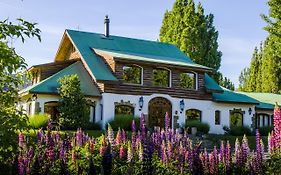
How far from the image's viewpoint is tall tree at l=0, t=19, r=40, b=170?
6.18 m

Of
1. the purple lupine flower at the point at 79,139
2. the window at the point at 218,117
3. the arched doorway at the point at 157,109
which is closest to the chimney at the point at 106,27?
the arched doorway at the point at 157,109

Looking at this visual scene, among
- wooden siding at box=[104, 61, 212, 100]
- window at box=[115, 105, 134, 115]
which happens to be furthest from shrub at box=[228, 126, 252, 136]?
window at box=[115, 105, 134, 115]

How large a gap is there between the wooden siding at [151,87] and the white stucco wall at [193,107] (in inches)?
10.4

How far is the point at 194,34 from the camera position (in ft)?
138

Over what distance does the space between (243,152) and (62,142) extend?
2.95m

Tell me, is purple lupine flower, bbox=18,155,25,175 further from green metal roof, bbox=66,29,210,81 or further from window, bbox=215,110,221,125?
window, bbox=215,110,221,125

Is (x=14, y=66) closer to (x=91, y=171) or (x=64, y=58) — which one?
(x=91, y=171)

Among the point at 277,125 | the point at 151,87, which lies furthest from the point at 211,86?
the point at 277,125

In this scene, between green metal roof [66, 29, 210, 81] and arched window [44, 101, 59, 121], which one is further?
green metal roof [66, 29, 210, 81]

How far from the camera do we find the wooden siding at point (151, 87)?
2727 cm

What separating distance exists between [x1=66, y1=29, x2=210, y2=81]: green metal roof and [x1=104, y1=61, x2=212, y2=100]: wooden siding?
1.64 ft

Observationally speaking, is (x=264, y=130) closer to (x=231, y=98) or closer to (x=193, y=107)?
(x=231, y=98)

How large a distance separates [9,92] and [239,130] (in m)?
25.3

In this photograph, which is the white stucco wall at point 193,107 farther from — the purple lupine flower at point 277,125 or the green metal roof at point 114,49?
the purple lupine flower at point 277,125
